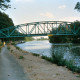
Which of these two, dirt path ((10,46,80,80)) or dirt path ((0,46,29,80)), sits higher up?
dirt path ((0,46,29,80))

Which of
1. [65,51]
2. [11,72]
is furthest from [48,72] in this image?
[65,51]

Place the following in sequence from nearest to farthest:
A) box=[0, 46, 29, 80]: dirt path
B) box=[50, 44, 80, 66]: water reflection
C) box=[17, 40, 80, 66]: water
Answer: box=[0, 46, 29, 80]: dirt path < box=[50, 44, 80, 66]: water reflection < box=[17, 40, 80, 66]: water

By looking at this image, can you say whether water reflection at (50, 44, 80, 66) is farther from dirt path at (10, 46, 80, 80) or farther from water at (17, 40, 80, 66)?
dirt path at (10, 46, 80, 80)

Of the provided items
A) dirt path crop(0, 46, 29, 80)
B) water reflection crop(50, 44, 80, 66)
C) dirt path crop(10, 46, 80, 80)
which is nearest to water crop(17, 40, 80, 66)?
water reflection crop(50, 44, 80, 66)

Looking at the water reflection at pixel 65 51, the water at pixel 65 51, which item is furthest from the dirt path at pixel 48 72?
the water at pixel 65 51

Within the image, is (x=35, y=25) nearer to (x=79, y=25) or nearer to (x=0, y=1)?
(x=79, y=25)

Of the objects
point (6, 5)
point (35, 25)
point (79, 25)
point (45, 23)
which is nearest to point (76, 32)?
point (79, 25)

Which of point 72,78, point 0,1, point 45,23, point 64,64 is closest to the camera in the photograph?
point 72,78

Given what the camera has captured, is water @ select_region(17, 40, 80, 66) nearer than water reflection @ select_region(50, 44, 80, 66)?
No

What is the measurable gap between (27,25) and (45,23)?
812cm

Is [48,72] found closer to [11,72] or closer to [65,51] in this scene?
[11,72]

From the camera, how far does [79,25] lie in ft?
245

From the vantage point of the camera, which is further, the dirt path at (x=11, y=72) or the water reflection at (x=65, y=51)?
the water reflection at (x=65, y=51)

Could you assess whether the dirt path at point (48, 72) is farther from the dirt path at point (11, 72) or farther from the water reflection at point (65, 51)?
the water reflection at point (65, 51)
